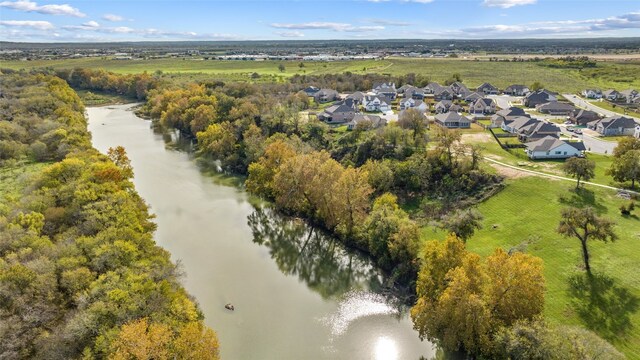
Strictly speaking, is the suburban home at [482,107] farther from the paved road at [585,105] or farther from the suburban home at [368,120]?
the suburban home at [368,120]

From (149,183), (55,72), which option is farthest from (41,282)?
(55,72)

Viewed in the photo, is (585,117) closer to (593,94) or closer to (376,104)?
(593,94)

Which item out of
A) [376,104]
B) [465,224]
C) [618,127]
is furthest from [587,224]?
[376,104]

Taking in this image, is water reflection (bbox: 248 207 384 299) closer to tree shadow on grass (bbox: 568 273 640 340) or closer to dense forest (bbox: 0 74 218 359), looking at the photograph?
dense forest (bbox: 0 74 218 359)

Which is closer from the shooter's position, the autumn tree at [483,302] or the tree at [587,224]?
the autumn tree at [483,302]

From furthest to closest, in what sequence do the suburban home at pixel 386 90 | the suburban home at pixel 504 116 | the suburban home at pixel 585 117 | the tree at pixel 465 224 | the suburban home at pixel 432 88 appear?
the suburban home at pixel 432 88
the suburban home at pixel 386 90
the suburban home at pixel 585 117
the suburban home at pixel 504 116
the tree at pixel 465 224

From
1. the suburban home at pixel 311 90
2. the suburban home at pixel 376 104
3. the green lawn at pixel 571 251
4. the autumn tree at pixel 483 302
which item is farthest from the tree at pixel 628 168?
the suburban home at pixel 311 90

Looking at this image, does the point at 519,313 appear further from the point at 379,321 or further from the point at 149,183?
the point at 149,183
